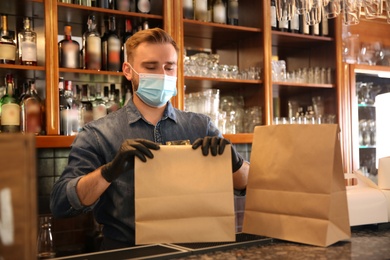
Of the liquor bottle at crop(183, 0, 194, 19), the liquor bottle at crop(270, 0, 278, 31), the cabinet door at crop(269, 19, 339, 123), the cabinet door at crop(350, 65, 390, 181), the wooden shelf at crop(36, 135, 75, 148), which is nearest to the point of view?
the wooden shelf at crop(36, 135, 75, 148)

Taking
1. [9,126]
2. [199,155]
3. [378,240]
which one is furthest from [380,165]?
[9,126]

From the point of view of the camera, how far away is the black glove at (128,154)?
1.20 meters

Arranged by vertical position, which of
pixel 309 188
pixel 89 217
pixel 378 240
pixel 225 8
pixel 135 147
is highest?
pixel 225 8

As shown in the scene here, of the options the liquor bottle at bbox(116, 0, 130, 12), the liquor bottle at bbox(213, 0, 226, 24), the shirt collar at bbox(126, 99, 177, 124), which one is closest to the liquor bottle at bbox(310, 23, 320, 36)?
the liquor bottle at bbox(213, 0, 226, 24)

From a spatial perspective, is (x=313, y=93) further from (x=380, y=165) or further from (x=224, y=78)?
(x=380, y=165)

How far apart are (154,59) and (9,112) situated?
40.8 inches

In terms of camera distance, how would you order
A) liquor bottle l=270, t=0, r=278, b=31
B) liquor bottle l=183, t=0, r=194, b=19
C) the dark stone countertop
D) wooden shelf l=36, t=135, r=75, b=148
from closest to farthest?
the dark stone countertop
wooden shelf l=36, t=135, r=75, b=148
liquor bottle l=183, t=0, r=194, b=19
liquor bottle l=270, t=0, r=278, b=31

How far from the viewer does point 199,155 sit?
1.25m

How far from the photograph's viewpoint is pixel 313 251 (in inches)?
45.8

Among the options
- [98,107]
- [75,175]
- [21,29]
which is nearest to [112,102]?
[98,107]

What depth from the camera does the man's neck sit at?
1.82 meters

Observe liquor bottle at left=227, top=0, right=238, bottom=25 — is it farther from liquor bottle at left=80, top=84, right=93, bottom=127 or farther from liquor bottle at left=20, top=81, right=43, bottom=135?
liquor bottle at left=20, top=81, right=43, bottom=135

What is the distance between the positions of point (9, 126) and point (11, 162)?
1.96 m

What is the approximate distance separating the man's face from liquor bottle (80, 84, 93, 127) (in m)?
Answer: 0.84
